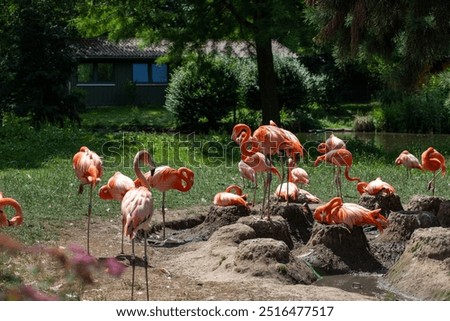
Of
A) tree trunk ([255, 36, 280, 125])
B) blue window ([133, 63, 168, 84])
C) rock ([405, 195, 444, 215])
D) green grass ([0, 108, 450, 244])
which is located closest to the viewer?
rock ([405, 195, 444, 215])

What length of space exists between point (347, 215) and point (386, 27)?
4322 mm

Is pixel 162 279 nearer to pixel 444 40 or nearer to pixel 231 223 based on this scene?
pixel 231 223

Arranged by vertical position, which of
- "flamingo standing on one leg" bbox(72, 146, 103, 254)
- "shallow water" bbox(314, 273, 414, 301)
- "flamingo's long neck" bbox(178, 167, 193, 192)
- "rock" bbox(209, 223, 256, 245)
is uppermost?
"flamingo standing on one leg" bbox(72, 146, 103, 254)

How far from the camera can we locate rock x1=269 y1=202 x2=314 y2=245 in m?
9.43

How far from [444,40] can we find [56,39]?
516 inches

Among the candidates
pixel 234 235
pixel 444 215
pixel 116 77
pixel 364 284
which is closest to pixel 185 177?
pixel 234 235

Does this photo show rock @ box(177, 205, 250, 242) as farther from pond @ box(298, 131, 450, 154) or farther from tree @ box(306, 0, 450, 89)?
pond @ box(298, 131, 450, 154)

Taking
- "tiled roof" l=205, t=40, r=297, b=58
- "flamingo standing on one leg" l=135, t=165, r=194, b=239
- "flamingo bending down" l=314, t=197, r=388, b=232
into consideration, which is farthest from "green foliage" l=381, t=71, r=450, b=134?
"flamingo standing on one leg" l=135, t=165, r=194, b=239

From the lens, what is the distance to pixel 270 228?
8.62 m

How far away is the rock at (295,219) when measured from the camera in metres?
9.43

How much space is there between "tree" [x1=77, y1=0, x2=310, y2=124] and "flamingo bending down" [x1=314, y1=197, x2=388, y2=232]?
941 centimetres

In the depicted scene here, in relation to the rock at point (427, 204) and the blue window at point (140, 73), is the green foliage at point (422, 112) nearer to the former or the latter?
the blue window at point (140, 73)

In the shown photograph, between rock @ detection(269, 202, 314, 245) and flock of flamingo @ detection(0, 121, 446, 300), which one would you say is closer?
flock of flamingo @ detection(0, 121, 446, 300)

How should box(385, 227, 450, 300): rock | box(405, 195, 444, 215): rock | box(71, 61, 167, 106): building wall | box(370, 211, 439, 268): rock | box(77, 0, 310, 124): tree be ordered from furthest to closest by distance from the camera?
box(71, 61, 167, 106): building wall < box(77, 0, 310, 124): tree < box(405, 195, 444, 215): rock < box(370, 211, 439, 268): rock < box(385, 227, 450, 300): rock
